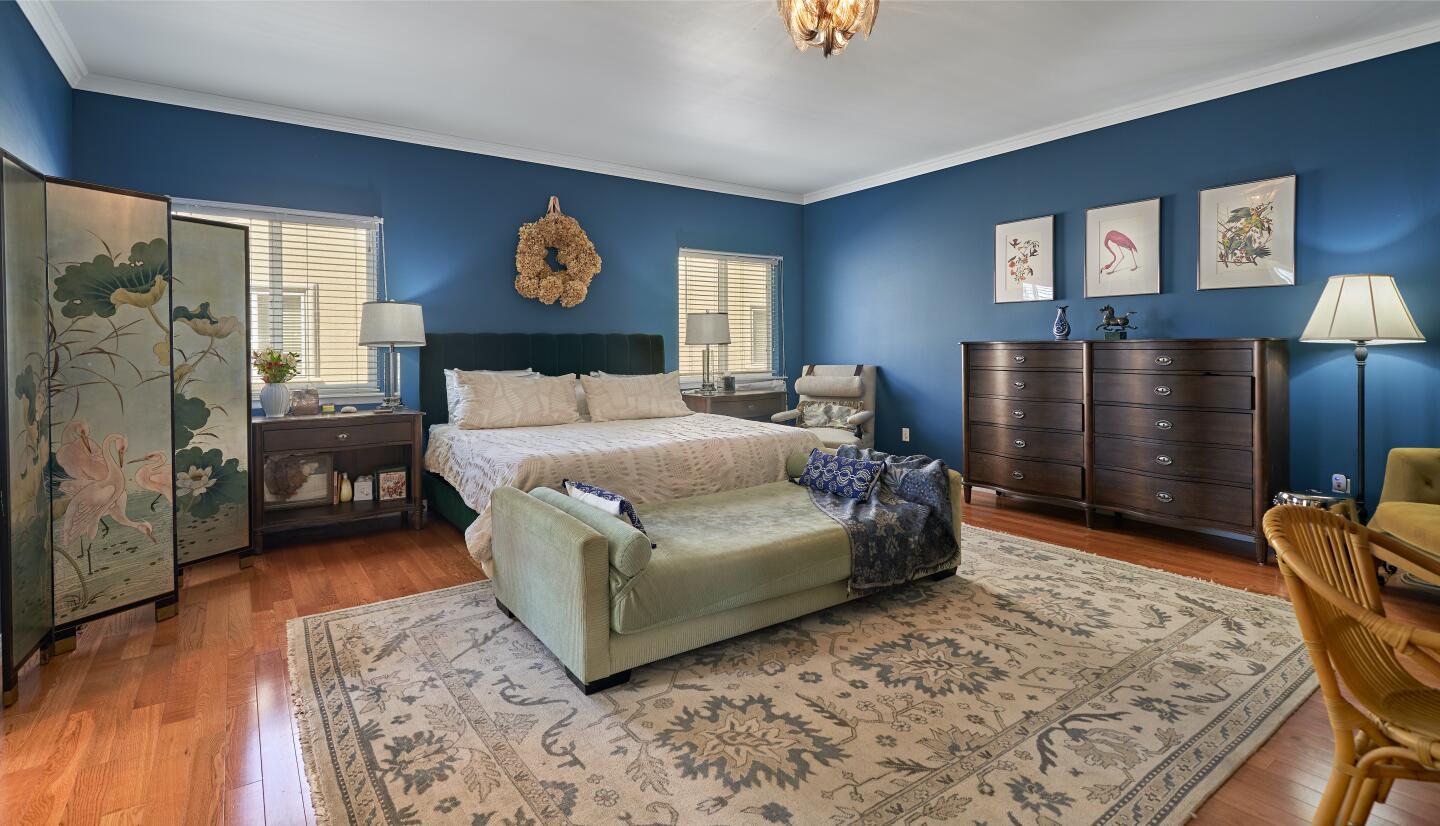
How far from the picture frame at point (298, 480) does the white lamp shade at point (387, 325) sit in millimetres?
806

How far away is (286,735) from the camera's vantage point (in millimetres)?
2129

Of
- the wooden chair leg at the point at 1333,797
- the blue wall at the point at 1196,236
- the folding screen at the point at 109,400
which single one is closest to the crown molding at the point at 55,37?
the folding screen at the point at 109,400

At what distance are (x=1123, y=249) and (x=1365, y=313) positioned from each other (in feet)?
4.94

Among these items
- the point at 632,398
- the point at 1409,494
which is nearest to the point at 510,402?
the point at 632,398

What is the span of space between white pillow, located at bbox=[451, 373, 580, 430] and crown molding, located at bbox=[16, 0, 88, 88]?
8.07ft

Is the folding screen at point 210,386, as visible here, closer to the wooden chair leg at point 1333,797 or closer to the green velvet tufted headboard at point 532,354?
the green velvet tufted headboard at point 532,354

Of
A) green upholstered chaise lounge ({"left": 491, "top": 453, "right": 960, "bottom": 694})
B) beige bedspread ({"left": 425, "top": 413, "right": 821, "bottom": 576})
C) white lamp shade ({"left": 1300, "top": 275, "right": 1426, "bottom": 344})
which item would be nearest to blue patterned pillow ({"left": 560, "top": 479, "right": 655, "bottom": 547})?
green upholstered chaise lounge ({"left": 491, "top": 453, "right": 960, "bottom": 694})

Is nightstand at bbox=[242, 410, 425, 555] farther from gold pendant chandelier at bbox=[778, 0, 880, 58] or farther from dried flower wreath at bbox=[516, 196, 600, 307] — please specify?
gold pendant chandelier at bbox=[778, 0, 880, 58]

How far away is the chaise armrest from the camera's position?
2303 millimetres

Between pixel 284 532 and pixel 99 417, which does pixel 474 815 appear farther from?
pixel 284 532

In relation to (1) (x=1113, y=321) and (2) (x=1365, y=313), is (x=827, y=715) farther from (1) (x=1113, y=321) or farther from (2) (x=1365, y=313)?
(1) (x=1113, y=321)

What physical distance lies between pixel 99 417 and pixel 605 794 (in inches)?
98.7

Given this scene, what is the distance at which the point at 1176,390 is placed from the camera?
4043mm

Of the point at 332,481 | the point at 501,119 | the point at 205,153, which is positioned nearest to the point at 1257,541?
the point at 501,119
